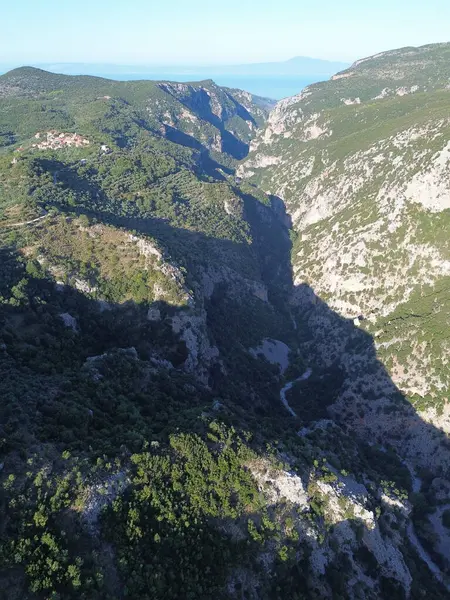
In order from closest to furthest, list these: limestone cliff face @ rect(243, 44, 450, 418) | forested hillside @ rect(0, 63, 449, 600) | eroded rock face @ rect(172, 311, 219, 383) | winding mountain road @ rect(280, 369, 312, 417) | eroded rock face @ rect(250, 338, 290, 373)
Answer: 1. forested hillside @ rect(0, 63, 449, 600)
2. eroded rock face @ rect(172, 311, 219, 383)
3. limestone cliff face @ rect(243, 44, 450, 418)
4. winding mountain road @ rect(280, 369, 312, 417)
5. eroded rock face @ rect(250, 338, 290, 373)

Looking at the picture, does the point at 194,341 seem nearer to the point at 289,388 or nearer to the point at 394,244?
the point at 289,388

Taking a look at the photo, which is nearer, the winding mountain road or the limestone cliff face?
the limestone cliff face

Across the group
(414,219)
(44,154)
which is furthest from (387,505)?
(44,154)

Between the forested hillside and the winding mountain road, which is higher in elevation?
the forested hillside

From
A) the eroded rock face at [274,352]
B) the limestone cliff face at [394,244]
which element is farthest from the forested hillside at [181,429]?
the limestone cliff face at [394,244]

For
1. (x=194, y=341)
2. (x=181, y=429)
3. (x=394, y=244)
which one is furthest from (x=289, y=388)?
(x=181, y=429)

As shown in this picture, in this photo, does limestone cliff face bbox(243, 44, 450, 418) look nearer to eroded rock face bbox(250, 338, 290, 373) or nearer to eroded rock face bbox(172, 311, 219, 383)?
eroded rock face bbox(250, 338, 290, 373)

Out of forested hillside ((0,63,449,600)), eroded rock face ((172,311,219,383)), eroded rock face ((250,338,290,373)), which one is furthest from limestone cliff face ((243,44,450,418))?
eroded rock face ((172,311,219,383))

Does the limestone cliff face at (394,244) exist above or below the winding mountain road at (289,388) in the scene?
above

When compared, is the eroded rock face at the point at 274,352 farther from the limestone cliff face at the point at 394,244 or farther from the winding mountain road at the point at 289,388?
the limestone cliff face at the point at 394,244

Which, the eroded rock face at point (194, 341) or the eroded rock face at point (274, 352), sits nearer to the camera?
the eroded rock face at point (194, 341)

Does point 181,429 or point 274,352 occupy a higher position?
point 181,429

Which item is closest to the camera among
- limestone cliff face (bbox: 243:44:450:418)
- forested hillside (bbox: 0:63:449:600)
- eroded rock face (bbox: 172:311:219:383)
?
forested hillside (bbox: 0:63:449:600)
